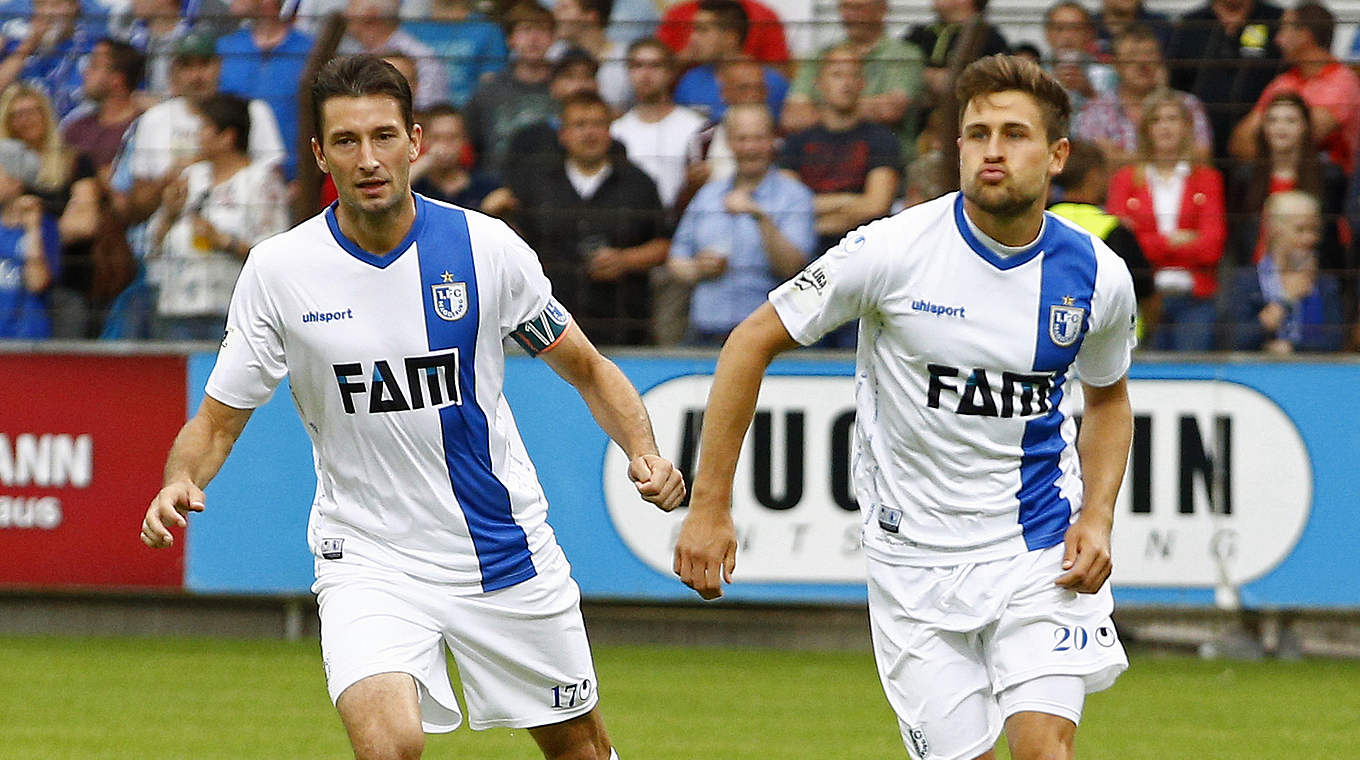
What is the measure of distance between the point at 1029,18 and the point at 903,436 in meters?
5.83

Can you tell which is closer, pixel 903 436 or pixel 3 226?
pixel 903 436

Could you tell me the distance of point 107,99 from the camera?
9.68m

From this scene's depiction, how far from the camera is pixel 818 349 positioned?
9.42 m

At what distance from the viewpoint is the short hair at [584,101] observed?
31.1 feet

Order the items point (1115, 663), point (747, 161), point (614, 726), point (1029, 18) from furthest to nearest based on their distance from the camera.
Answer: point (1029, 18) < point (747, 161) < point (614, 726) < point (1115, 663)

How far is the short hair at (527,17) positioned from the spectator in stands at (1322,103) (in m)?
3.32

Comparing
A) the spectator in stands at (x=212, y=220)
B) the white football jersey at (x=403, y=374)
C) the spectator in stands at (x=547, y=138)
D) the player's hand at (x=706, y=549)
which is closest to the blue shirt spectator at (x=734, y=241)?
the spectator in stands at (x=547, y=138)

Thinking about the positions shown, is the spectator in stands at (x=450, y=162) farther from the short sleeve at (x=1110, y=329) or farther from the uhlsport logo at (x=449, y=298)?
the short sleeve at (x=1110, y=329)

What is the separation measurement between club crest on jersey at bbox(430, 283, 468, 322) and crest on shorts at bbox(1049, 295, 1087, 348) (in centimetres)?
144

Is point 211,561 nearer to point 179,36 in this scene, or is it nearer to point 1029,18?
point 179,36

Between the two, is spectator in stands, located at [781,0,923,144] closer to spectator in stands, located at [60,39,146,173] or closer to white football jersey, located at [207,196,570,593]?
spectator in stands, located at [60,39,146,173]

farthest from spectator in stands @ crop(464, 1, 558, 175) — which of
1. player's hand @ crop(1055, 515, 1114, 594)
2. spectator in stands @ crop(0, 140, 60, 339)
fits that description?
player's hand @ crop(1055, 515, 1114, 594)

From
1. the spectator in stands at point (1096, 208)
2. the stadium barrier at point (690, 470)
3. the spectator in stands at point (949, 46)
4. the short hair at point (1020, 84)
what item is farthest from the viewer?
the spectator in stands at point (949, 46)

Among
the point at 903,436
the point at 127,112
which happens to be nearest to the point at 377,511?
the point at 903,436
